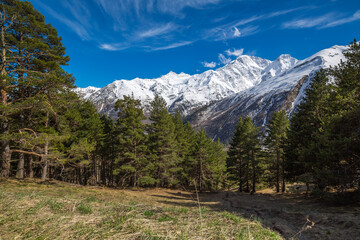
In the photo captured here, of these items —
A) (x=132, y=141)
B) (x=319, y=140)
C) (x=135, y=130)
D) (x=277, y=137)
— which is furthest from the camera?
(x=277, y=137)

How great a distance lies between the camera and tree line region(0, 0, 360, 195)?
10883 millimetres

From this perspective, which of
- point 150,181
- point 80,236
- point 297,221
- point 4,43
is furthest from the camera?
point 150,181

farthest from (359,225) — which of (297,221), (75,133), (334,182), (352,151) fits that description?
(75,133)

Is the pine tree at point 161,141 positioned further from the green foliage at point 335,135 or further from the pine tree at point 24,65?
the green foliage at point 335,135

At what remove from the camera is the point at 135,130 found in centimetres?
2186

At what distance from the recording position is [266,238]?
3125 mm

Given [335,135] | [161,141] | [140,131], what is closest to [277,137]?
[335,135]

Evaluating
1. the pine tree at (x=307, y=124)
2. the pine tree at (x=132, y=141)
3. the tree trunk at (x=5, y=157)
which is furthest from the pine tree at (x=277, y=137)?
the tree trunk at (x=5, y=157)

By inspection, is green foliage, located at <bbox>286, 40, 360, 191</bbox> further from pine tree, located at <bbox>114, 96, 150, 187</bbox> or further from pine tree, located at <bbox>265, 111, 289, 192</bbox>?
pine tree, located at <bbox>114, 96, 150, 187</bbox>

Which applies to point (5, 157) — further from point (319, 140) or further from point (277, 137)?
point (277, 137)

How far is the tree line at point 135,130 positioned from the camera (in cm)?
1088

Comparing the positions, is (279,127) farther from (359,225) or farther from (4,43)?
(4,43)

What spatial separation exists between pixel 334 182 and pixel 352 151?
2.14 m

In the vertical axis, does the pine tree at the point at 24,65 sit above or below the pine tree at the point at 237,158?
above
